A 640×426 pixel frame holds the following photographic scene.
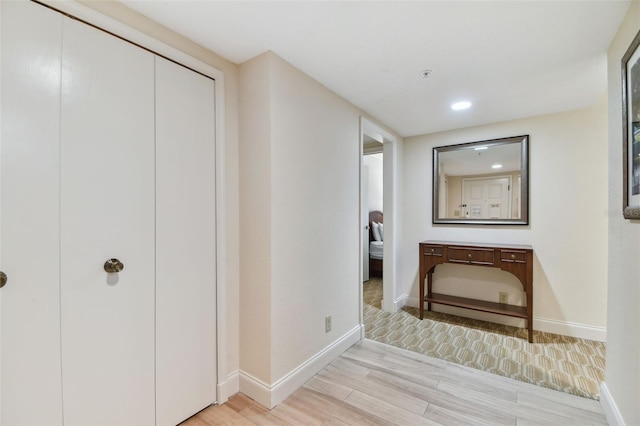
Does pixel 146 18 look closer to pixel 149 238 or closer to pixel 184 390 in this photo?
pixel 149 238

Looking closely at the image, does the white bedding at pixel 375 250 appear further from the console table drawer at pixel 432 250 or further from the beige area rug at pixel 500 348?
the console table drawer at pixel 432 250

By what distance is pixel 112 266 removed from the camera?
4.48 feet

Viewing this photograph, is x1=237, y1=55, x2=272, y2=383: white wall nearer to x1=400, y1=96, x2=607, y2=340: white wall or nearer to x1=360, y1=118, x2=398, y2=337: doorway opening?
x1=360, y1=118, x2=398, y2=337: doorway opening

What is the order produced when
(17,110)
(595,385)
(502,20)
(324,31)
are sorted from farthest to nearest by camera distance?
(595,385) → (324,31) → (502,20) → (17,110)

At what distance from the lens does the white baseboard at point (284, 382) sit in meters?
1.78

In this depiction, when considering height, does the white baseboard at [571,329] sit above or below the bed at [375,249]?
below

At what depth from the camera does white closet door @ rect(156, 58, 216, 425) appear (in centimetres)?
156

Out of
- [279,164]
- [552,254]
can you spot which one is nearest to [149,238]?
[279,164]

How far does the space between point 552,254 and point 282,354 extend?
9.11ft

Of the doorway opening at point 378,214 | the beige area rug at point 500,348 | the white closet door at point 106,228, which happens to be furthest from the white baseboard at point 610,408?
the white closet door at point 106,228

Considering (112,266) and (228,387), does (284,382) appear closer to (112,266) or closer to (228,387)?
(228,387)

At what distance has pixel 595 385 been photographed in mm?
1961

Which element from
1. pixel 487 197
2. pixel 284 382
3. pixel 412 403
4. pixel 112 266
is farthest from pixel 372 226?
pixel 112 266

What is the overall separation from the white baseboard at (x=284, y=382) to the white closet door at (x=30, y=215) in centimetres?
95
